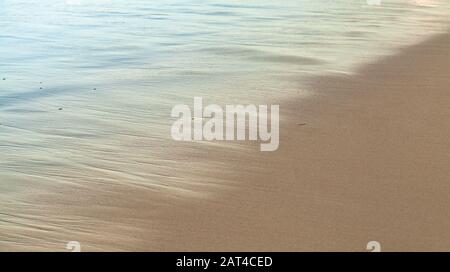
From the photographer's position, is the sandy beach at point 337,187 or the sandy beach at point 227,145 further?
the sandy beach at point 227,145

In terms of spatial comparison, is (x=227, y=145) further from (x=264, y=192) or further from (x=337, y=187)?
(x=337, y=187)

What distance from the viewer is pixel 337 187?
12.1 ft

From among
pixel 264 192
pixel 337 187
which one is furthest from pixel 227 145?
pixel 337 187

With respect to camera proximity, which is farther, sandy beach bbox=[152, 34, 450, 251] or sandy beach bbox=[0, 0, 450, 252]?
sandy beach bbox=[0, 0, 450, 252]

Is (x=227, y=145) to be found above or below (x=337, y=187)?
above

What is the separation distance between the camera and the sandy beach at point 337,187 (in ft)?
10.5

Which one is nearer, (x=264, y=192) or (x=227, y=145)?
(x=264, y=192)

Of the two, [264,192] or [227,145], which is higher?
[227,145]

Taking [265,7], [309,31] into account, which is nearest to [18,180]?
[309,31]

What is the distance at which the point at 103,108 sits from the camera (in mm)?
5371

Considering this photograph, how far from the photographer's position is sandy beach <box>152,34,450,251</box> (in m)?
3.19

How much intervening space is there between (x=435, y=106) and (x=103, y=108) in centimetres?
261
